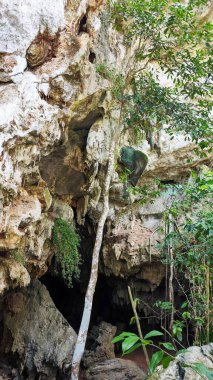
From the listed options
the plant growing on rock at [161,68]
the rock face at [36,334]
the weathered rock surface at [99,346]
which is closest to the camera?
the plant growing on rock at [161,68]

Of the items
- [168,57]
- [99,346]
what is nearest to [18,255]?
[99,346]

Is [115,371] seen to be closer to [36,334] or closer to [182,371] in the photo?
[36,334]

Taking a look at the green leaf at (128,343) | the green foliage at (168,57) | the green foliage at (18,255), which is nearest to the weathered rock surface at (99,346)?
the green foliage at (18,255)

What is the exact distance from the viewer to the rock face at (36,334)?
25.0 feet

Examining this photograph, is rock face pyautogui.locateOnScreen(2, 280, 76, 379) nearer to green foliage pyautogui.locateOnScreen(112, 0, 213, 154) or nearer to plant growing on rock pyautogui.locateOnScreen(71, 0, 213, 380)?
plant growing on rock pyautogui.locateOnScreen(71, 0, 213, 380)

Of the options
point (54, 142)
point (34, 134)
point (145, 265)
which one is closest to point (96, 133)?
point (54, 142)

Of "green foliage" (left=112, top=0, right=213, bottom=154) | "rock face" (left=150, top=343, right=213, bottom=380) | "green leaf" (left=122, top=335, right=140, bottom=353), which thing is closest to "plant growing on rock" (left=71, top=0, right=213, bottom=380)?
"green foliage" (left=112, top=0, right=213, bottom=154)

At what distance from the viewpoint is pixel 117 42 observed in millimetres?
7926

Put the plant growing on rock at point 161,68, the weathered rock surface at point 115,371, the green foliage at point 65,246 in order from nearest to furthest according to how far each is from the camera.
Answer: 1. the plant growing on rock at point 161,68
2. the weathered rock surface at point 115,371
3. the green foliage at point 65,246

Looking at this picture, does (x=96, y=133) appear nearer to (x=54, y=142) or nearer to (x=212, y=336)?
(x=54, y=142)

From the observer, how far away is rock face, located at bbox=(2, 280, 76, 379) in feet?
25.0

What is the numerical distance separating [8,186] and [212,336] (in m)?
4.14

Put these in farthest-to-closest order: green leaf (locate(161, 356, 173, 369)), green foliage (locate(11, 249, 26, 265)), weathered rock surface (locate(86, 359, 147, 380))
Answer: weathered rock surface (locate(86, 359, 147, 380)) < green foliage (locate(11, 249, 26, 265)) < green leaf (locate(161, 356, 173, 369))

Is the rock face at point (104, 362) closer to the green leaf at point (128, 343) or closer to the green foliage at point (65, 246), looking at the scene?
the green foliage at point (65, 246)
